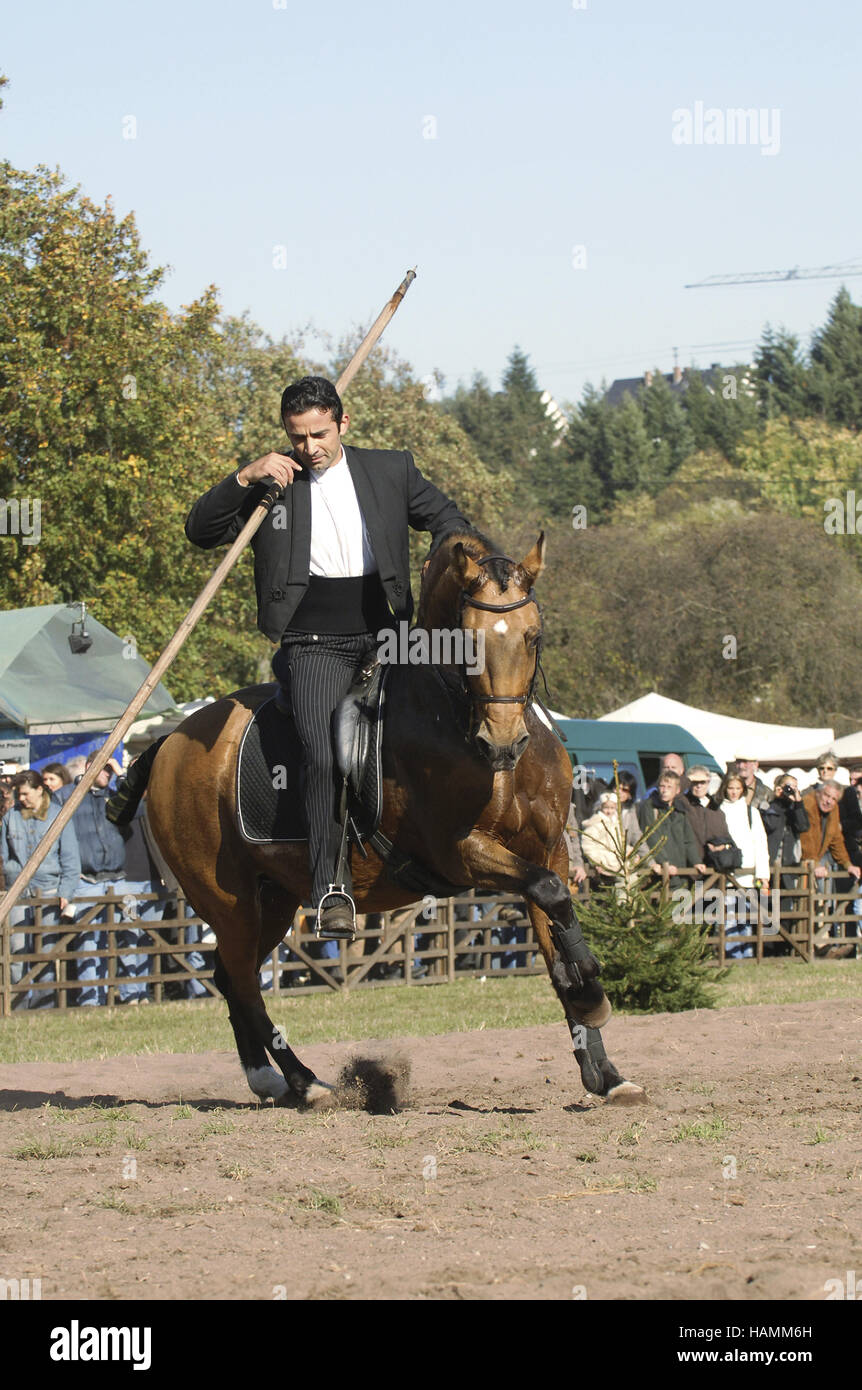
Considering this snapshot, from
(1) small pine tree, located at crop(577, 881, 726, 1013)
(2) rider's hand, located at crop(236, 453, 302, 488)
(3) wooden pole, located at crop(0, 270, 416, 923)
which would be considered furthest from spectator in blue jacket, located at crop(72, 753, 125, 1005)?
(2) rider's hand, located at crop(236, 453, 302, 488)

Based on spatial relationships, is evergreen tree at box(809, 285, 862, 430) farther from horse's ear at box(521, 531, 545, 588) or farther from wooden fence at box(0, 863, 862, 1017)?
horse's ear at box(521, 531, 545, 588)

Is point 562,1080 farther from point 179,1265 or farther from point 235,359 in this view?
point 235,359

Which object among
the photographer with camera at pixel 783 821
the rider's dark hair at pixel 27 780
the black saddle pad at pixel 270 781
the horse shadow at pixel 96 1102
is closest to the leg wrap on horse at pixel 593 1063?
the black saddle pad at pixel 270 781

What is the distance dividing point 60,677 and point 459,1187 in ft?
45.1

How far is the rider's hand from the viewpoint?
769 centimetres

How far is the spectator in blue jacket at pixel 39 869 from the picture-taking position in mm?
15016

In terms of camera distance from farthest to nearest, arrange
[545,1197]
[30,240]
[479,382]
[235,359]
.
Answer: [479,382]
[235,359]
[30,240]
[545,1197]

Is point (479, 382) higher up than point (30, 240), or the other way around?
point (479, 382)

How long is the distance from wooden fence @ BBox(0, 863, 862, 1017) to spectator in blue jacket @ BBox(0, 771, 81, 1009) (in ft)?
0.21

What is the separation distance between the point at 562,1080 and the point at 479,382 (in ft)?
300

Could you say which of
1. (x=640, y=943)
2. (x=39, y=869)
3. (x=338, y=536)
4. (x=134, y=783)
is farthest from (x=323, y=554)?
(x=39, y=869)
